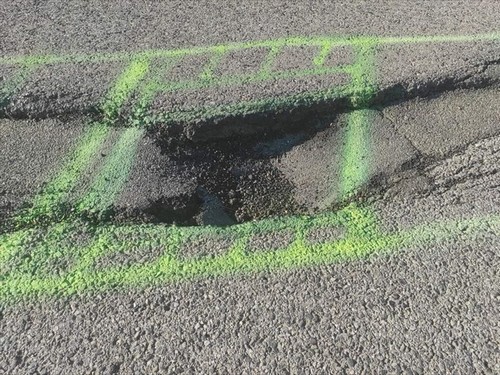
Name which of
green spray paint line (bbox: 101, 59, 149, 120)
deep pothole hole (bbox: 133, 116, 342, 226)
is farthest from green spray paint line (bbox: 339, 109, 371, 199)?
green spray paint line (bbox: 101, 59, 149, 120)

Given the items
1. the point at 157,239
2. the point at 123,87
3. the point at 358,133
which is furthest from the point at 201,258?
the point at 123,87

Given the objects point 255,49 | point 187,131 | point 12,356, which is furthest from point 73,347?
point 255,49

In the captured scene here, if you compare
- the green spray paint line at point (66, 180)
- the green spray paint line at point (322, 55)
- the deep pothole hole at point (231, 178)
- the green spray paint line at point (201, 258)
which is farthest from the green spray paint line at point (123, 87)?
the green spray paint line at point (322, 55)

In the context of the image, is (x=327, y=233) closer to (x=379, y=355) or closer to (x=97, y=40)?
(x=379, y=355)

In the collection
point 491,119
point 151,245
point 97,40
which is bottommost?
point 491,119

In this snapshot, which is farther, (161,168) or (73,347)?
(161,168)

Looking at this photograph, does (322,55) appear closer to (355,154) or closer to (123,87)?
(355,154)

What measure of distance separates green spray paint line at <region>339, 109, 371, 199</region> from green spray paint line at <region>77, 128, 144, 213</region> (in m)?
1.03

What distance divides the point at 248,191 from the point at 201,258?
0.57 meters

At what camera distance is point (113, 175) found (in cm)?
247

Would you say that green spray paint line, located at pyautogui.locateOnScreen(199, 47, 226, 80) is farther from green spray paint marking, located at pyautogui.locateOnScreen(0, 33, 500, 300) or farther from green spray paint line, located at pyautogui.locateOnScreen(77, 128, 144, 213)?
green spray paint line, located at pyautogui.locateOnScreen(77, 128, 144, 213)

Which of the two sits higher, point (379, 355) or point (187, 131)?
point (187, 131)

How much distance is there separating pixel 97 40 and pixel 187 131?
1180 millimetres

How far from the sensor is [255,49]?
11.1 feet
